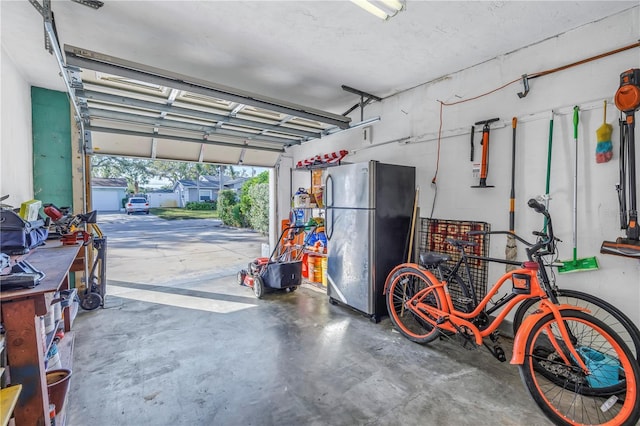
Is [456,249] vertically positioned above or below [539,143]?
below

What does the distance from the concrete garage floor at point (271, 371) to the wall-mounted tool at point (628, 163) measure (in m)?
1.26

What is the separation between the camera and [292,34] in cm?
259

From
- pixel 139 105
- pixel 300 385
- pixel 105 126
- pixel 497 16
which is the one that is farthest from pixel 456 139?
pixel 105 126

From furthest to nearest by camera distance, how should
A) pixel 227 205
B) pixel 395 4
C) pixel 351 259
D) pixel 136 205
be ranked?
pixel 136 205 < pixel 227 205 < pixel 351 259 < pixel 395 4

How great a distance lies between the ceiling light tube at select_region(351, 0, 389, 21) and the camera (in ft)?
6.99

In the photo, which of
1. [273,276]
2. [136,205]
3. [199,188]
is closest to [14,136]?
[273,276]

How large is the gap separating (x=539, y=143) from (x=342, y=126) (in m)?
2.34

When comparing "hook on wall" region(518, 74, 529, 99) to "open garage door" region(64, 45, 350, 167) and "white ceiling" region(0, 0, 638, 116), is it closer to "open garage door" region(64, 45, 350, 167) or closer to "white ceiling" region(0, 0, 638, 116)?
"white ceiling" region(0, 0, 638, 116)

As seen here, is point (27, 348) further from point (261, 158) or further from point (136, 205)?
point (136, 205)

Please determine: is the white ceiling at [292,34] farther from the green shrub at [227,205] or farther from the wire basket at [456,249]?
the green shrub at [227,205]

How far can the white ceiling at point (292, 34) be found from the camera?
2.25 meters

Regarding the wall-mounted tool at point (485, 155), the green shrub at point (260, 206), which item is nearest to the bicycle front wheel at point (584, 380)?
the wall-mounted tool at point (485, 155)

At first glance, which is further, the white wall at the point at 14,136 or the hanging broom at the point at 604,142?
the white wall at the point at 14,136

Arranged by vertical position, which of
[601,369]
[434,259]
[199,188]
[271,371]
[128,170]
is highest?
[128,170]
